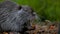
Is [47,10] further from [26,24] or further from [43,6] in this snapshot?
[26,24]

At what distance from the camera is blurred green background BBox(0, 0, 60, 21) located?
4.20m

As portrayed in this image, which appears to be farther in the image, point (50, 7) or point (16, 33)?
point (50, 7)

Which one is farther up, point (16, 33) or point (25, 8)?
point (25, 8)

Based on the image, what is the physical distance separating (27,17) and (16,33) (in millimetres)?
288

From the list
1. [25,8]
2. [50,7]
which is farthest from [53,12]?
[25,8]

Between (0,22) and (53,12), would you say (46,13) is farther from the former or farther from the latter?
(0,22)

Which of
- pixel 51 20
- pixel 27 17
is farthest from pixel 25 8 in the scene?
pixel 51 20

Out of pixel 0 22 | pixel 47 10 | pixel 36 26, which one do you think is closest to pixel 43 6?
pixel 47 10

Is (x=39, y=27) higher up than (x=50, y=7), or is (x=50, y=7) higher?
(x=50, y=7)

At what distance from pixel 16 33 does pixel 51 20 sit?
594 mm

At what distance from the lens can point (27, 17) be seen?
4.11m

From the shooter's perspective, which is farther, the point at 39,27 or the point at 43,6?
the point at 43,6

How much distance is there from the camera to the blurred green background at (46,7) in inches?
165

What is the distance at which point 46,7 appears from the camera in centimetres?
450
